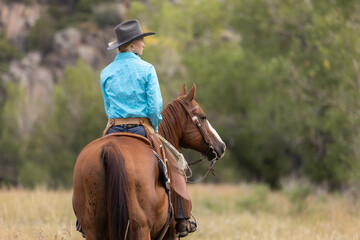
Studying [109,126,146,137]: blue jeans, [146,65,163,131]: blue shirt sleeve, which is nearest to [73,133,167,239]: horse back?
[109,126,146,137]: blue jeans

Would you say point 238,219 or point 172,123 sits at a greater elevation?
Result: point 172,123

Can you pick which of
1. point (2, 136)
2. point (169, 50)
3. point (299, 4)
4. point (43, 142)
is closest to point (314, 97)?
point (299, 4)

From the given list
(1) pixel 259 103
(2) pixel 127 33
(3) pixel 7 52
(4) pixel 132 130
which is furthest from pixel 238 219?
(3) pixel 7 52

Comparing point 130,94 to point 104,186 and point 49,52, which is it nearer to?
point 104,186

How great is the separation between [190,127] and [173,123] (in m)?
0.20

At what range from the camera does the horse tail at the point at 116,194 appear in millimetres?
3949

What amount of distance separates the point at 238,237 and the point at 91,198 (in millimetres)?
4463

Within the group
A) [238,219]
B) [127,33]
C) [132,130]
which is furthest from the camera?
[238,219]

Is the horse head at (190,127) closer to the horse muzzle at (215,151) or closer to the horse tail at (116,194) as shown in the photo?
the horse muzzle at (215,151)

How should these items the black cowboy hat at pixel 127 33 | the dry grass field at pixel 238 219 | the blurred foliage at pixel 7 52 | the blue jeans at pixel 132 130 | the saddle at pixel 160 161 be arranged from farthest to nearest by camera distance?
the blurred foliage at pixel 7 52
the dry grass field at pixel 238 219
the black cowboy hat at pixel 127 33
the blue jeans at pixel 132 130
the saddle at pixel 160 161

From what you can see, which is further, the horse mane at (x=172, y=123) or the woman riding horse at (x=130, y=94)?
the horse mane at (x=172, y=123)

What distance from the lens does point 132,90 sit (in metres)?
4.67

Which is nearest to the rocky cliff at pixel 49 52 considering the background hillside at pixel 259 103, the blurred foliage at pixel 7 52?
the blurred foliage at pixel 7 52

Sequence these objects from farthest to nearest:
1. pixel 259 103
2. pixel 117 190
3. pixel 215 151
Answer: pixel 259 103
pixel 215 151
pixel 117 190
